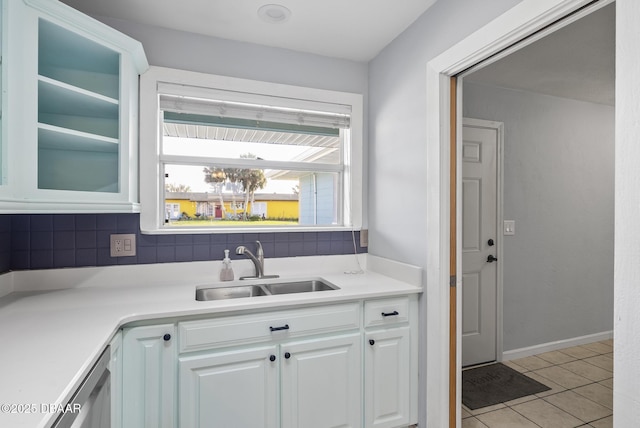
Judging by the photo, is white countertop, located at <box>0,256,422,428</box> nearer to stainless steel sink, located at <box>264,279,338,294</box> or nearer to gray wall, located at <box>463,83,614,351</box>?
stainless steel sink, located at <box>264,279,338,294</box>

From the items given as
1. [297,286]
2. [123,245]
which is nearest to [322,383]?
[297,286]

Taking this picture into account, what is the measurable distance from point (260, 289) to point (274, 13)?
1564 millimetres

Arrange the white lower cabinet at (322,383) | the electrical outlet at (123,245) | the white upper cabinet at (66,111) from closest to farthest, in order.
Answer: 1. the white upper cabinet at (66,111)
2. the white lower cabinet at (322,383)
3. the electrical outlet at (123,245)

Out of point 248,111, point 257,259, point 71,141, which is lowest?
point 257,259

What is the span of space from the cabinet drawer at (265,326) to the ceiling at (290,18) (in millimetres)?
1581

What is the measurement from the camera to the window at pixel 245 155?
2.03 meters

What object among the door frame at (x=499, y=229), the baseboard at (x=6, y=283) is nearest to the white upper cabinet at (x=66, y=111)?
the baseboard at (x=6, y=283)

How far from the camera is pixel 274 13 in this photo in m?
1.86

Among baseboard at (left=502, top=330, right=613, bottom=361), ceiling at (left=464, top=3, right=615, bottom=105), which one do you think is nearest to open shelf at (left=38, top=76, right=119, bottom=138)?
ceiling at (left=464, top=3, right=615, bottom=105)

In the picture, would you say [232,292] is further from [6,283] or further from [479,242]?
[479,242]

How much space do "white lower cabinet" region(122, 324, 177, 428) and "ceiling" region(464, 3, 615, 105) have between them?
2647 mm

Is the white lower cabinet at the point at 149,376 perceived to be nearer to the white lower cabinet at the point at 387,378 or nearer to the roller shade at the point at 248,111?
the white lower cabinet at the point at 387,378

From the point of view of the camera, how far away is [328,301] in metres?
1.70

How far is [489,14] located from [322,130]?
1.23 m
